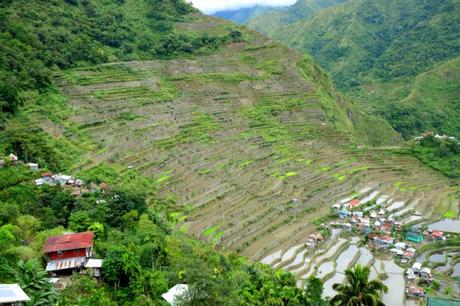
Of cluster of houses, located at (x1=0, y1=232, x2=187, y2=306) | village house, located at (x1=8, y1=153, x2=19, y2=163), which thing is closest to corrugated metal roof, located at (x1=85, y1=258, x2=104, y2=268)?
cluster of houses, located at (x1=0, y1=232, x2=187, y2=306)

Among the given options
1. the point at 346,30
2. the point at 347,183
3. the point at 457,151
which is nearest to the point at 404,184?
the point at 347,183

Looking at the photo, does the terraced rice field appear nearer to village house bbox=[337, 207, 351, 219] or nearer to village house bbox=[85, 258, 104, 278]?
village house bbox=[337, 207, 351, 219]

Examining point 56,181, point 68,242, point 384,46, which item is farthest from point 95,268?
point 384,46

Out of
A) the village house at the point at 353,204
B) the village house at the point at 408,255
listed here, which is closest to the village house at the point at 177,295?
the village house at the point at 408,255

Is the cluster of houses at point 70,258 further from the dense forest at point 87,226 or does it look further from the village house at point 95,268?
the dense forest at point 87,226

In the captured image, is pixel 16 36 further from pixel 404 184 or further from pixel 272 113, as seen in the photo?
pixel 404 184
